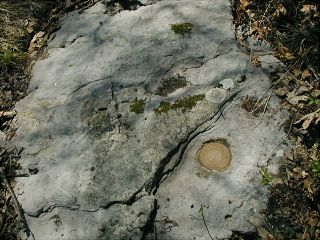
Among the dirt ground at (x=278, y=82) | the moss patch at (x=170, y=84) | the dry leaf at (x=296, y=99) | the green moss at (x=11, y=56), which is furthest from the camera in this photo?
the green moss at (x=11, y=56)

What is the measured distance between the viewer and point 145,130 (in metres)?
3.89

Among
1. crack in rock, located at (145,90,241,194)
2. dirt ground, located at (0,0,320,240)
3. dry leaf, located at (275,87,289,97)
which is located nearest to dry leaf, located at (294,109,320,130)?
dirt ground, located at (0,0,320,240)

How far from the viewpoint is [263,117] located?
390cm

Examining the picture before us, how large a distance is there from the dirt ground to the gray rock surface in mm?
141

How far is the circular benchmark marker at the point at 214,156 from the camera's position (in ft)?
12.2

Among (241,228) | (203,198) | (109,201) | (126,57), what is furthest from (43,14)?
(241,228)

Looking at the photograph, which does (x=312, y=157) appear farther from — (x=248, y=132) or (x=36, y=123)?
(x=36, y=123)

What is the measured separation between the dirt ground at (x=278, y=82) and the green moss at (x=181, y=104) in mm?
855

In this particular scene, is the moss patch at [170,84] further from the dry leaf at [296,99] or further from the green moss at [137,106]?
the dry leaf at [296,99]

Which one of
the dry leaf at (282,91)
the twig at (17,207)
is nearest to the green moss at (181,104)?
the dry leaf at (282,91)

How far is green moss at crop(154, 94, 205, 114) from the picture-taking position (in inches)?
156

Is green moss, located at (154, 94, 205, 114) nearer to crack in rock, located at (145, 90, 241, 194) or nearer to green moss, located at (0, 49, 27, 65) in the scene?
crack in rock, located at (145, 90, 241, 194)

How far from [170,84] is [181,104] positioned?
33cm

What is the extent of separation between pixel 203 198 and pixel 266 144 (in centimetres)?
86
